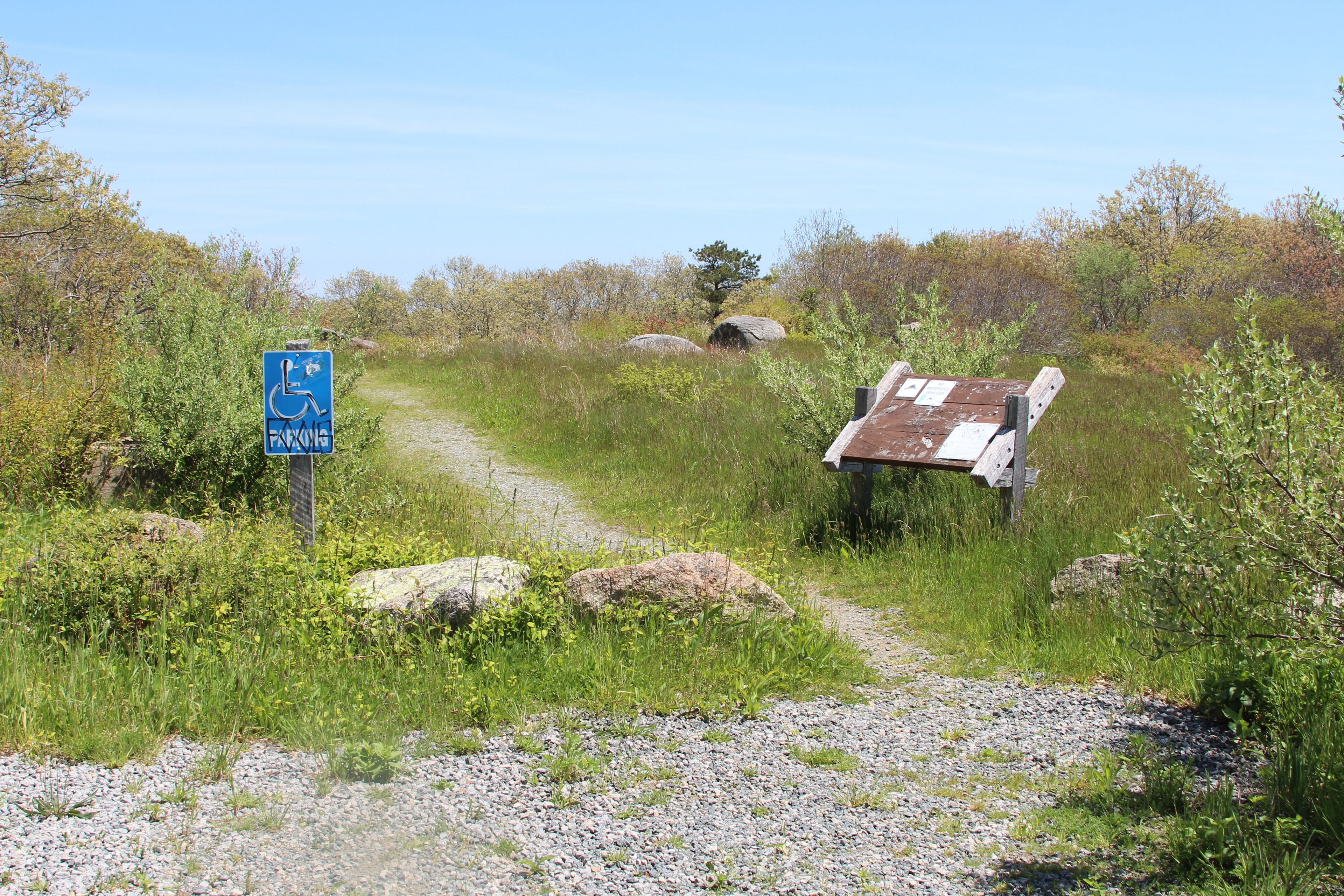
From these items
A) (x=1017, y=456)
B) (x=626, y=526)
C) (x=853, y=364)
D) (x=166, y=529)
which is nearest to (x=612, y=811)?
(x=166, y=529)

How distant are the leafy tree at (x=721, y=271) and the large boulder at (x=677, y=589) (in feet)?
111

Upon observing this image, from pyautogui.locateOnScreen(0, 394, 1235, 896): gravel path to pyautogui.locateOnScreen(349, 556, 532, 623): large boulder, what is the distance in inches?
36.4

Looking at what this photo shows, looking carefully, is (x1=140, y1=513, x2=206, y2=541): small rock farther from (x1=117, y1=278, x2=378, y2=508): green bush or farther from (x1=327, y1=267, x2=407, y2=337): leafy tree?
(x1=327, y1=267, x2=407, y2=337): leafy tree

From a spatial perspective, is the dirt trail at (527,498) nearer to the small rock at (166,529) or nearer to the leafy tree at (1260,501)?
the leafy tree at (1260,501)

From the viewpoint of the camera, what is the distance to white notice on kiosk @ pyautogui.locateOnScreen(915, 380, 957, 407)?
22.2ft

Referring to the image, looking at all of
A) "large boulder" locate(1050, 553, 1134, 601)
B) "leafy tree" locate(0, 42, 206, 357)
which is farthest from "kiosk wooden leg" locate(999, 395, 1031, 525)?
"leafy tree" locate(0, 42, 206, 357)

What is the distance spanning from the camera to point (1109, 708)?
4109 millimetres

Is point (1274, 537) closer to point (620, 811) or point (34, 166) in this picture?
point (620, 811)

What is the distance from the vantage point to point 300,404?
575cm

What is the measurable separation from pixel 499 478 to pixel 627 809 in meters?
7.21

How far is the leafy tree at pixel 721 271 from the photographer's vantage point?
37625 millimetres

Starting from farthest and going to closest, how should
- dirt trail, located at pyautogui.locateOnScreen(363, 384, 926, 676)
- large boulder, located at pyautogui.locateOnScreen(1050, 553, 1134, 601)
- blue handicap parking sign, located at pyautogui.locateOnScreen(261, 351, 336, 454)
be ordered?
blue handicap parking sign, located at pyautogui.locateOnScreen(261, 351, 336, 454) → dirt trail, located at pyautogui.locateOnScreen(363, 384, 926, 676) → large boulder, located at pyautogui.locateOnScreen(1050, 553, 1134, 601)

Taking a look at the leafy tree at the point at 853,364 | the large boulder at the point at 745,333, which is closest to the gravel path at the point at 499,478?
the leafy tree at the point at 853,364

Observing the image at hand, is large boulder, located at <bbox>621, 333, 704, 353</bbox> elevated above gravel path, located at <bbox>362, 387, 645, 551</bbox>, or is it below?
above
